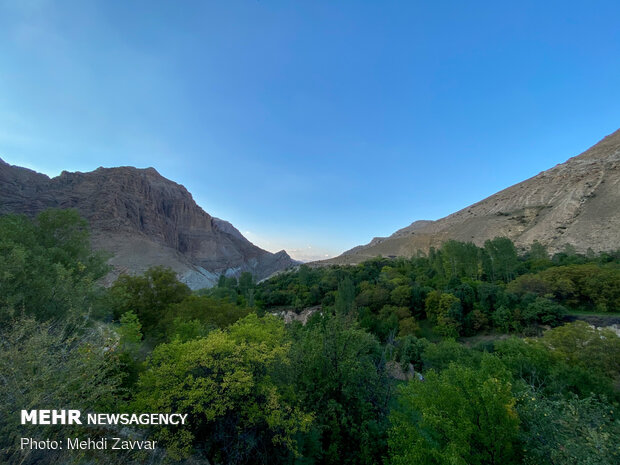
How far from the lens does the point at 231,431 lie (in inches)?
261

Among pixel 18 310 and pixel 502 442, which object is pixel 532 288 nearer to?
pixel 502 442

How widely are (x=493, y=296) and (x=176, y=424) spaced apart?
40.3 metres

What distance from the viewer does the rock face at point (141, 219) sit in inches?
3398

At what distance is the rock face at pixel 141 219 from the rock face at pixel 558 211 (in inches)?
2750

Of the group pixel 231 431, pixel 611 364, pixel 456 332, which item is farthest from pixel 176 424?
pixel 456 332

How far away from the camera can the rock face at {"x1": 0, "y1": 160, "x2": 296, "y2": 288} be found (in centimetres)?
8631

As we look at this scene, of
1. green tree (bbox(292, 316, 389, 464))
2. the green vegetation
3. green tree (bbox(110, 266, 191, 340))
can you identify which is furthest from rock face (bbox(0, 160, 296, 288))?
green tree (bbox(292, 316, 389, 464))

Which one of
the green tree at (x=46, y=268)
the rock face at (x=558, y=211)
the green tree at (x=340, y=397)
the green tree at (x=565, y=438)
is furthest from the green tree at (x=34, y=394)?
the rock face at (x=558, y=211)

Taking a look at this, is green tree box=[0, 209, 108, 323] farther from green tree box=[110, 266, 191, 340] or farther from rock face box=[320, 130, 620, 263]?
rock face box=[320, 130, 620, 263]

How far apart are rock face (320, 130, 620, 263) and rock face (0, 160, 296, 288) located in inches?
2750

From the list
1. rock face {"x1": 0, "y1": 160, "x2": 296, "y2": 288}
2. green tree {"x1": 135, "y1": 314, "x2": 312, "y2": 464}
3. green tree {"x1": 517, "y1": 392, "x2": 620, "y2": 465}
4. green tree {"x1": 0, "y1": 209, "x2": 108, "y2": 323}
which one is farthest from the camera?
rock face {"x1": 0, "y1": 160, "x2": 296, "y2": 288}

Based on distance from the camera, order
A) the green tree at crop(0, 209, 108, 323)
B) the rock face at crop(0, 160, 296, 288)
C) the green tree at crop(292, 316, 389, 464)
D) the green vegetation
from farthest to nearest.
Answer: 1. the rock face at crop(0, 160, 296, 288)
2. the green tree at crop(292, 316, 389, 464)
3. the green tree at crop(0, 209, 108, 323)
4. the green vegetation

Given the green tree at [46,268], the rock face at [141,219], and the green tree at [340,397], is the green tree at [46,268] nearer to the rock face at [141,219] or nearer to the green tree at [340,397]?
the green tree at [340,397]

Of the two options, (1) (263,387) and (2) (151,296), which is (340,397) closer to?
(1) (263,387)
